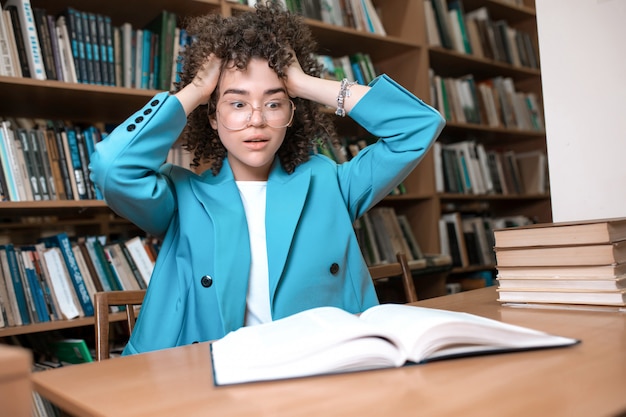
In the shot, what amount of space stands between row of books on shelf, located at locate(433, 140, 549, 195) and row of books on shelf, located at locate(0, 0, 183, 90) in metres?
→ 1.48

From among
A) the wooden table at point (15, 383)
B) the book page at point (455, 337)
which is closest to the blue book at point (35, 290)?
the book page at point (455, 337)

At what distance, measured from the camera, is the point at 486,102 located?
349cm

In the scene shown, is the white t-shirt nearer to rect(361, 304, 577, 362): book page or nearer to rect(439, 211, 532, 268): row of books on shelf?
rect(361, 304, 577, 362): book page

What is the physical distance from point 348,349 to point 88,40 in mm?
1742

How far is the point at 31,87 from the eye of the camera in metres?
1.90

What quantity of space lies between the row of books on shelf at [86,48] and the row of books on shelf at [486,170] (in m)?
1.48

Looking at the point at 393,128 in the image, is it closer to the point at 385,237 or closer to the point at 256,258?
the point at 256,258

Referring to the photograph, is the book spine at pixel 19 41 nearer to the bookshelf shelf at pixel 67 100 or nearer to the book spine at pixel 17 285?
the bookshelf shelf at pixel 67 100

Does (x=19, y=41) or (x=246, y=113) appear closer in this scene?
(x=246, y=113)

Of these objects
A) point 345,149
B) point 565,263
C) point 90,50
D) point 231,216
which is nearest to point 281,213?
point 231,216

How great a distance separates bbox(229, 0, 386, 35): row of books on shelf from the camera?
8.33 feet

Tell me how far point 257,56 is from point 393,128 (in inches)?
13.8

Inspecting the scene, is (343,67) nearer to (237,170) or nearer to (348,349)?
(237,170)

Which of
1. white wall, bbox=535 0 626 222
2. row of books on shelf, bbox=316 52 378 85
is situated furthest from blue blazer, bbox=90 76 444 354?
row of books on shelf, bbox=316 52 378 85
